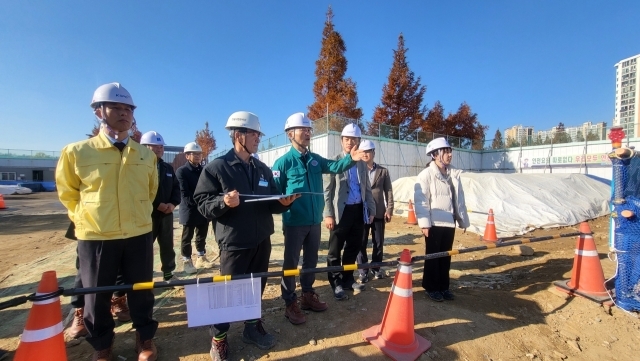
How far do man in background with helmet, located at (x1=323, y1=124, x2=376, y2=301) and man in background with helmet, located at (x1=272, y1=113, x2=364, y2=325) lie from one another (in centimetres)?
41

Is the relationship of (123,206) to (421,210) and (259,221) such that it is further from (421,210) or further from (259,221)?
(421,210)

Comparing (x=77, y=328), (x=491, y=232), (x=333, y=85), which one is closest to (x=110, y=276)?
(x=77, y=328)

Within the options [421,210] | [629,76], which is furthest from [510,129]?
[421,210]

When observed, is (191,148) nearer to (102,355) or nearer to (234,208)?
(234,208)

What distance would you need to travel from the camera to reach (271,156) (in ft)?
83.1

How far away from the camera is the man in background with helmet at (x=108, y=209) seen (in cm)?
212

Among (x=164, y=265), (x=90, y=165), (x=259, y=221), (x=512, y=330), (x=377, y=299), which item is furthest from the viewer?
(x=164, y=265)

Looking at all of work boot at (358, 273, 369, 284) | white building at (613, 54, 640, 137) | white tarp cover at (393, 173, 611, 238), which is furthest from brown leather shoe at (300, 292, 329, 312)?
white building at (613, 54, 640, 137)

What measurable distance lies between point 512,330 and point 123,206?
382cm

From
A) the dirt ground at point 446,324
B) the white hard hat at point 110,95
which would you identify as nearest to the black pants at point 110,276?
the dirt ground at point 446,324

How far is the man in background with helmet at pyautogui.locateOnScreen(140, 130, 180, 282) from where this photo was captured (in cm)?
377

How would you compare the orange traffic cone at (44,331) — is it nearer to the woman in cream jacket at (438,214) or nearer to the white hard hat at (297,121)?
the white hard hat at (297,121)

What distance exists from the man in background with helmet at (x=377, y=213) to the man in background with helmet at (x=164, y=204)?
2.74 m

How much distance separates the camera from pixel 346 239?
378 centimetres
